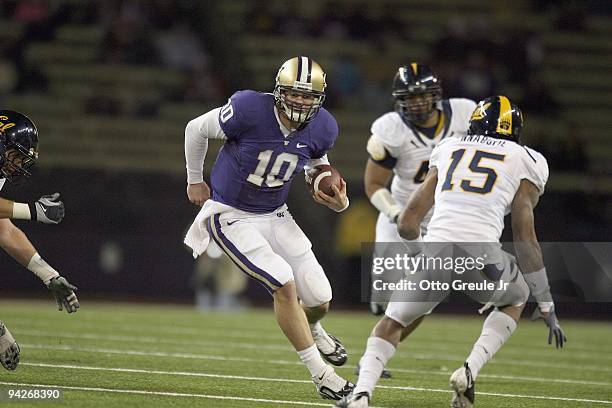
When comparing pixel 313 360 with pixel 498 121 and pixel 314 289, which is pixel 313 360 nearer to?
pixel 314 289

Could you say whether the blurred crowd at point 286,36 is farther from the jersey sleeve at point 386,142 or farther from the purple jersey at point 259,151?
the purple jersey at point 259,151

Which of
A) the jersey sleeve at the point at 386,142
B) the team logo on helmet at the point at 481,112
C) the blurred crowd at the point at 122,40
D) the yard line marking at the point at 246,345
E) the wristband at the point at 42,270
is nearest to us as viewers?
the team logo on helmet at the point at 481,112

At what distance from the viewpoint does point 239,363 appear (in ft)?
21.4

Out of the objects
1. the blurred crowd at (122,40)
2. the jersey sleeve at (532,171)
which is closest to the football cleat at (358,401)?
the jersey sleeve at (532,171)

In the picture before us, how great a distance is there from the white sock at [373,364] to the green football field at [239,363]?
46 cm

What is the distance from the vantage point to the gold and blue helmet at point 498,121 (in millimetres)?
4879

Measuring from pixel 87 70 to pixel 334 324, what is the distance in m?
5.84

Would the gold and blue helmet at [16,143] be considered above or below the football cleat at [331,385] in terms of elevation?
above

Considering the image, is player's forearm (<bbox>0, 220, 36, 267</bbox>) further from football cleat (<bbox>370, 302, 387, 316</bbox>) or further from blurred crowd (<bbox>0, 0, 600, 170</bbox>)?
blurred crowd (<bbox>0, 0, 600, 170</bbox>)

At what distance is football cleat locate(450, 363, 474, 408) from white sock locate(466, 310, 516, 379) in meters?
0.09

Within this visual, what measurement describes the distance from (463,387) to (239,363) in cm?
223

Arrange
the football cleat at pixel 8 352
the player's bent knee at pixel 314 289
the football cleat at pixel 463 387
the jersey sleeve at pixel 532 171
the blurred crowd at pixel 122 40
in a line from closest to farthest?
the football cleat at pixel 463 387, the jersey sleeve at pixel 532 171, the player's bent knee at pixel 314 289, the football cleat at pixel 8 352, the blurred crowd at pixel 122 40

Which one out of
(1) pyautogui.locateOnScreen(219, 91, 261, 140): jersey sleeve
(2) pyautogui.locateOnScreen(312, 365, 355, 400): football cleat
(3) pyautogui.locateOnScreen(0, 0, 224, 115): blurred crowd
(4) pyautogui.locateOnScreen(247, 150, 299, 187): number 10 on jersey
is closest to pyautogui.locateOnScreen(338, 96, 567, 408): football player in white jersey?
(2) pyautogui.locateOnScreen(312, 365, 355, 400): football cleat

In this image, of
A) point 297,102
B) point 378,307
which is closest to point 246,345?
point 378,307
